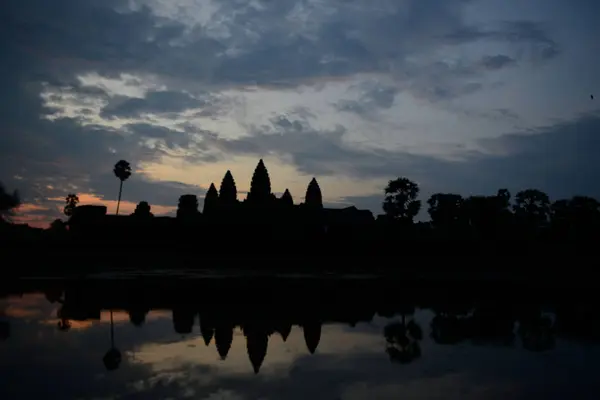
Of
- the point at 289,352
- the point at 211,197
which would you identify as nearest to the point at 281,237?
the point at 211,197

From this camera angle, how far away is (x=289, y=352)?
10.8 m

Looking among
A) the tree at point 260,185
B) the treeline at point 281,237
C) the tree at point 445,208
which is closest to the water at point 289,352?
the treeline at point 281,237

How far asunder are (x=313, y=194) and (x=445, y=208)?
23.5 meters

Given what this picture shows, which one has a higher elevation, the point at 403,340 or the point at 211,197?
the point at 211,197

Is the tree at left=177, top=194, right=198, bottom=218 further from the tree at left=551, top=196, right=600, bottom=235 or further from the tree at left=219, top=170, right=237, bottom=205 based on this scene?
the tree at left=551, top=196, right=600, bottom=235

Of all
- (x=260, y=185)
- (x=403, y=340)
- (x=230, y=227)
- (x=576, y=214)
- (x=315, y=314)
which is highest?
(x=260, y=185)

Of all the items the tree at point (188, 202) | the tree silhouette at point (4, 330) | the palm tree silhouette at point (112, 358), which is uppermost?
the tree at point (188, 202)

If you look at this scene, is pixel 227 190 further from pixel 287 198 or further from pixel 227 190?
pixel 287 198

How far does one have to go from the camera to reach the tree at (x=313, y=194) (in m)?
70.0

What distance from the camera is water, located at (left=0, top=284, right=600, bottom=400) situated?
26.9 feet

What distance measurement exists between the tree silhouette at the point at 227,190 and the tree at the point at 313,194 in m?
10.4

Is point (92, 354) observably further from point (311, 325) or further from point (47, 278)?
point (47, 278)

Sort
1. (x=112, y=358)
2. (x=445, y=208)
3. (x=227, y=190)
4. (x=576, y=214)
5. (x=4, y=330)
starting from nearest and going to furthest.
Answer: (x=112, y=358)
(x=4, y=330)
(x=227, y=190)
(x=576, y=214)
(x=445, y=208)

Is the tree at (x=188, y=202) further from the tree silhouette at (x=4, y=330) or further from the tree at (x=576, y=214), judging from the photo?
the tree silhouette at (x=4, y=330)
